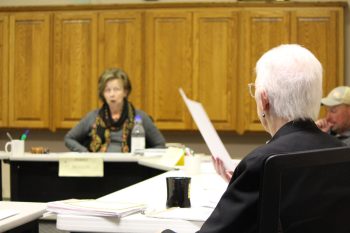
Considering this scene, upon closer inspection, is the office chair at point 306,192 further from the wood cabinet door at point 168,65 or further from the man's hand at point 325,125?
the wood cabinet door at point 168,65

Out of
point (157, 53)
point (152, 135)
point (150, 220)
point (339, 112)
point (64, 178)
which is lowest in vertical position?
point (64, 178)

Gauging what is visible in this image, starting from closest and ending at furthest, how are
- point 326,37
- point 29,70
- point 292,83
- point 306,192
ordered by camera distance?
point 306,192
point 292,83
point 326,37
point 29,70

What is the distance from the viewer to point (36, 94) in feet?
19.1

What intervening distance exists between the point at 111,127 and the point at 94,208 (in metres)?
2.52

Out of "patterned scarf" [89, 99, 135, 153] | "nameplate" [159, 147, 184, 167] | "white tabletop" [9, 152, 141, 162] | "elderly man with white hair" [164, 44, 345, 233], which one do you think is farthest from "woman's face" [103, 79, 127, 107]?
"elderly man with white hair" [164, 44, 345, 233]

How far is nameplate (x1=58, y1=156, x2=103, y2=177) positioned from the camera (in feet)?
11.6

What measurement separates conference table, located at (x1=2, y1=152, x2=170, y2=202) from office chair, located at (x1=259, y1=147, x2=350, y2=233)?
2.45 meters

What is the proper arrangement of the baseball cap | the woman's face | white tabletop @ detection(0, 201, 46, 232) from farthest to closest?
the woman's face, the baseball cap, white tabletop @ detection(0, 201, 46, 232)

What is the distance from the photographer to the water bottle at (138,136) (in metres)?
4.00

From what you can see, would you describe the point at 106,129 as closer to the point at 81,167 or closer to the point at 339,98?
the point at 81,167

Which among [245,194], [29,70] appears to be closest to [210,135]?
[245,194]

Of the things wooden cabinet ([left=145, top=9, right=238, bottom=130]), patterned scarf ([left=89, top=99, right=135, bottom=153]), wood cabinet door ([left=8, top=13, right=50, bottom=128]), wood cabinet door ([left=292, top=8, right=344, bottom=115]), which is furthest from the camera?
wood cabinet door ([left=8, top=13, right=50, bottom=128])

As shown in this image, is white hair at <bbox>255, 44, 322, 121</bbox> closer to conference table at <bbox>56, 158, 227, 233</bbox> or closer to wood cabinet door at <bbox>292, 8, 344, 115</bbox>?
conference table at <bbox>56, 158, 227, 233</bbox>

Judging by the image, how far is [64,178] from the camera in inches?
144
